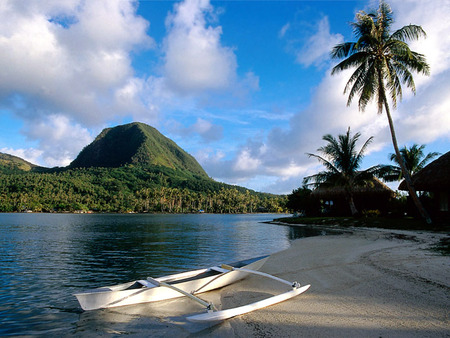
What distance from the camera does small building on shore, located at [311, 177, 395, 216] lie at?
30.7 metres

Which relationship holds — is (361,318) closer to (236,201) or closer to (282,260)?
(282,260)

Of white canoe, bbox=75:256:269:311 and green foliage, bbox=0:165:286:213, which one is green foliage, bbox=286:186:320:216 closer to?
white canoe, bbox=75:256:269:311

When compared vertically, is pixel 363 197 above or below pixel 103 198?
below

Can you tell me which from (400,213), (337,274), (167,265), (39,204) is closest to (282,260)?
(337,274)

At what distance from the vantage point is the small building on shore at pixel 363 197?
101 ft

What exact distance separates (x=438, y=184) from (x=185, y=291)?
63.5 ft

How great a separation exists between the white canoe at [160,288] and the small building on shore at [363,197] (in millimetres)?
25933

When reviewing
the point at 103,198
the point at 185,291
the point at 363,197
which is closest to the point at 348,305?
the point at 185,291

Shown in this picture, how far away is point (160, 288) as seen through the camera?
21.1 ft

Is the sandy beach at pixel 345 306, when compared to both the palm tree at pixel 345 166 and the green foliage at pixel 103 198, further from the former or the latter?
the green foliage at pixel 103 198

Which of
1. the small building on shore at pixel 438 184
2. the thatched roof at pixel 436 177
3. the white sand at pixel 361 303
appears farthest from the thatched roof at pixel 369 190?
the white sand at pixel 361 303

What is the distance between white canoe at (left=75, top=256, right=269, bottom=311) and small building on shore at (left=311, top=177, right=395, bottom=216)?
2593 centimetres

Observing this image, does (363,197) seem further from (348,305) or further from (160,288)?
(160,288)

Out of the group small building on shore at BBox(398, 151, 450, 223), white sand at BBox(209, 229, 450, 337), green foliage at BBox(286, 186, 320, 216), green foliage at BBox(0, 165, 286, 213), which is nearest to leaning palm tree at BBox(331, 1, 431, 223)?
small building on shore at BBox(398, 151, 450, 223)
